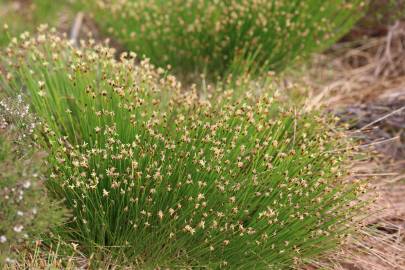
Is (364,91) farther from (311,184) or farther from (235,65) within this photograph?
(311,184)

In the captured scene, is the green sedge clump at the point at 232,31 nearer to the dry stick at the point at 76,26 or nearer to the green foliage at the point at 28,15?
the dry stick at the point at 76,26

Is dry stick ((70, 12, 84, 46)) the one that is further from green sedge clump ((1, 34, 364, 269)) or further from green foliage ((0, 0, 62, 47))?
green sedge clump ((1, 34, 364, 269))

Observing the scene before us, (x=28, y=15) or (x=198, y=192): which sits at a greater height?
(x=28, y=15)

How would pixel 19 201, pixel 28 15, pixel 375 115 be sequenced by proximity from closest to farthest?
pixel 19 201 < pixel 375 115 < pixel 28 15

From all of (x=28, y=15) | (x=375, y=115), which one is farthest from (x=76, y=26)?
(x=375, y=115)

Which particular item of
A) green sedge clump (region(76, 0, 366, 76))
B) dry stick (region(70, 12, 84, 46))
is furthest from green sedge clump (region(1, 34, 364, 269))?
dry stick (region(70, 12, 84, 46))

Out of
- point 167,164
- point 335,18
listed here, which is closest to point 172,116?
point 167,164

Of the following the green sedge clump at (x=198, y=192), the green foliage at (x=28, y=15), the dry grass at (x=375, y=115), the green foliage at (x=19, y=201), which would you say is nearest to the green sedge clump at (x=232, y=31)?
the dry grass at (x=375, y=115)

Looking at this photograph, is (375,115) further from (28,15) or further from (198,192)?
(28,15)
